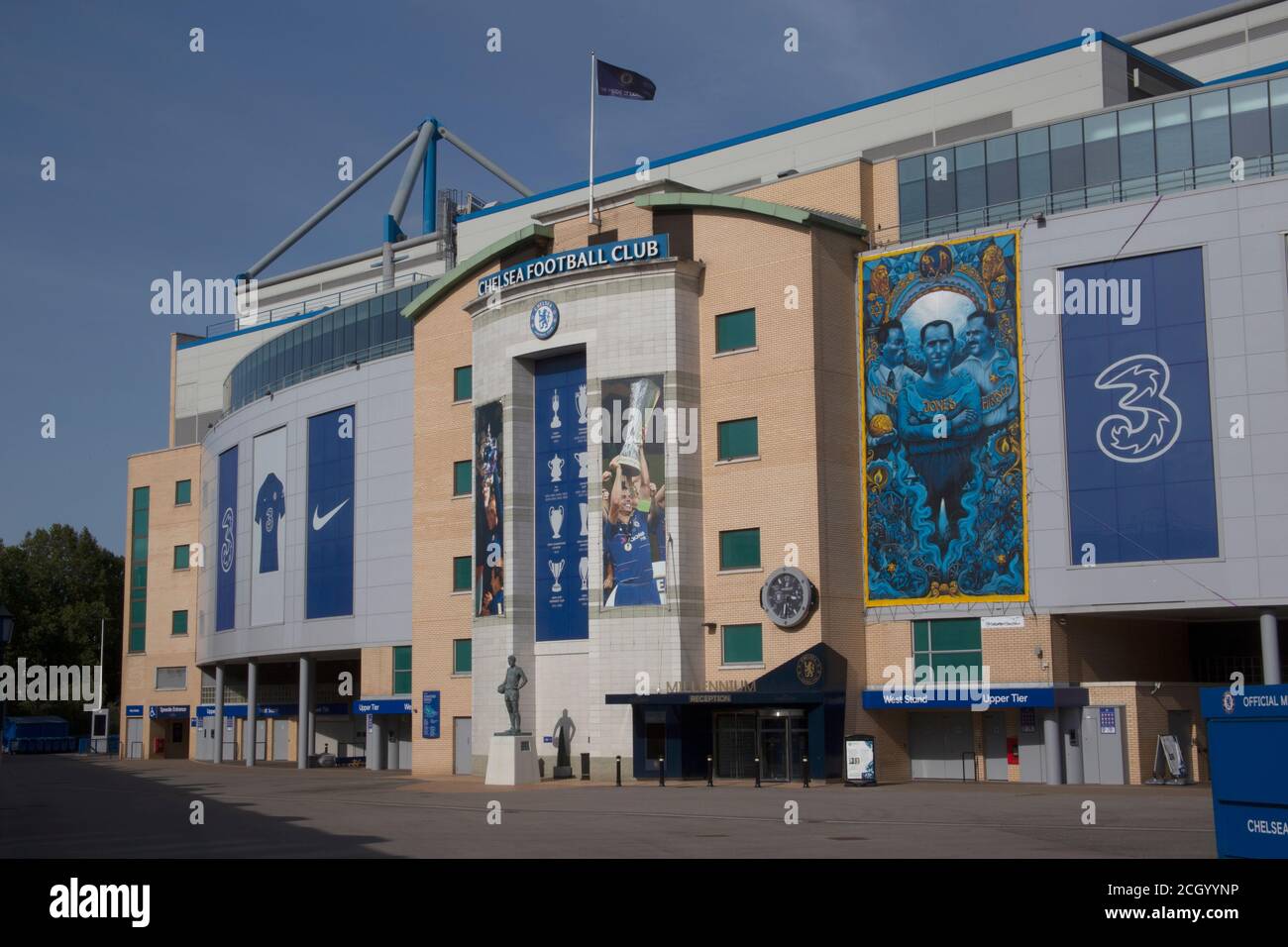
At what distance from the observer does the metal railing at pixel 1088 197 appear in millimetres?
46738

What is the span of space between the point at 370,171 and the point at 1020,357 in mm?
68044

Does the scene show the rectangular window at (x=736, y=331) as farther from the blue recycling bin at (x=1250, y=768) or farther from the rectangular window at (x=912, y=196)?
the blue recycling bin at (x=1250, y=768)

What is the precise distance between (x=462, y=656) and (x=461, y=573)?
3673mm

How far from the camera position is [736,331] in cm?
5378

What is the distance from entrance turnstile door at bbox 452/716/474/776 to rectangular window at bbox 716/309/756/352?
2066 cm

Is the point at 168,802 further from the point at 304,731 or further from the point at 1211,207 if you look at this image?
the point at 1211,207

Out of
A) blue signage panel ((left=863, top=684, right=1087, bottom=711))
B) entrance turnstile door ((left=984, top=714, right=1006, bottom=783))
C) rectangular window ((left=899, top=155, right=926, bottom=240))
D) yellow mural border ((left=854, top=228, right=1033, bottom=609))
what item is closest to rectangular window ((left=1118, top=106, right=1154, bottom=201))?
yellow mural border ((left=854, top=228, right=1033, bottom=609))

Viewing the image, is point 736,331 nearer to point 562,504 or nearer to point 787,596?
point 562,504

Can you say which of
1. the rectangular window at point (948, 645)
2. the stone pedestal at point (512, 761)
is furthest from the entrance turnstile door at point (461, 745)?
the rectangular window at point (948, 645)

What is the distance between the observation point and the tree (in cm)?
12481

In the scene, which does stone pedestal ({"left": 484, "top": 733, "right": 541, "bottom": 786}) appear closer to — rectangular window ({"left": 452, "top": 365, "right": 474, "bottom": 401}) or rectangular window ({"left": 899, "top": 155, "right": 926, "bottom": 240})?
rectangular window ({"left": 452, "top": 365, "right": 474, "bottom": 401})

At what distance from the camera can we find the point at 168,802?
139 ft

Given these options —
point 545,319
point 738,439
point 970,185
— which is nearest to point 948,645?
point 738,439
